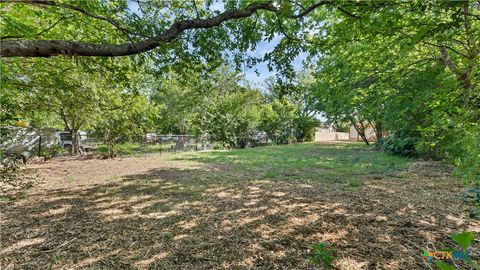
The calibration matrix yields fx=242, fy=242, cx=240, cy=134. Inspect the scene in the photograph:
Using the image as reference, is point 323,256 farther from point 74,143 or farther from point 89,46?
point 74,143

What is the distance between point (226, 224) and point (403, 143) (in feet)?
29.0

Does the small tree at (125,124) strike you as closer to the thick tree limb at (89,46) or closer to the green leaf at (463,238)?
the thick tree limb at (89,46)

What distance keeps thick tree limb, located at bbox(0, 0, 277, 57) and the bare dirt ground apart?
1.81 meters

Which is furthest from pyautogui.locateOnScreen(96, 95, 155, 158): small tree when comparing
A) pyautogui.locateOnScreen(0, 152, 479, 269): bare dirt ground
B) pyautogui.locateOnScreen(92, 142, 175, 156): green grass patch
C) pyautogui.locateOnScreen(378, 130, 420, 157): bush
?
pyautogui.locateOnScreen(378, 130, 420, 157): bush

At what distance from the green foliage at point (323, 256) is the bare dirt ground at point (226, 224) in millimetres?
61

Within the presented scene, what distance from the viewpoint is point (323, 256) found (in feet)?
6.88

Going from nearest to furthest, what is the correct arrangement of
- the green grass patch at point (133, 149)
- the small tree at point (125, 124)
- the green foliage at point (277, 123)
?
the small tree at point (125, 124) → the green grass patch at point (133, 149) → the green foliage at point (277, 123)

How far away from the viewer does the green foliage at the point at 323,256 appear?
205 centimetres

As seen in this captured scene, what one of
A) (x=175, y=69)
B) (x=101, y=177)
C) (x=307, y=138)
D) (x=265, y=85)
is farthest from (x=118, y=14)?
(x=265, y=85)

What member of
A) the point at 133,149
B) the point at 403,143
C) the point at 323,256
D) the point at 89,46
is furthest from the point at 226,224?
the point at 133,149

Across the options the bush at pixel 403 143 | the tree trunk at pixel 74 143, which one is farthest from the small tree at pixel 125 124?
the bush at pixel 403 143

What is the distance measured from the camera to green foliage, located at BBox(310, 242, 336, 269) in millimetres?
2048

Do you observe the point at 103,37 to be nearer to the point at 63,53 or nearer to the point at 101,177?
the point at 63,53

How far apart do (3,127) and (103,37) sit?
2.35 metres
